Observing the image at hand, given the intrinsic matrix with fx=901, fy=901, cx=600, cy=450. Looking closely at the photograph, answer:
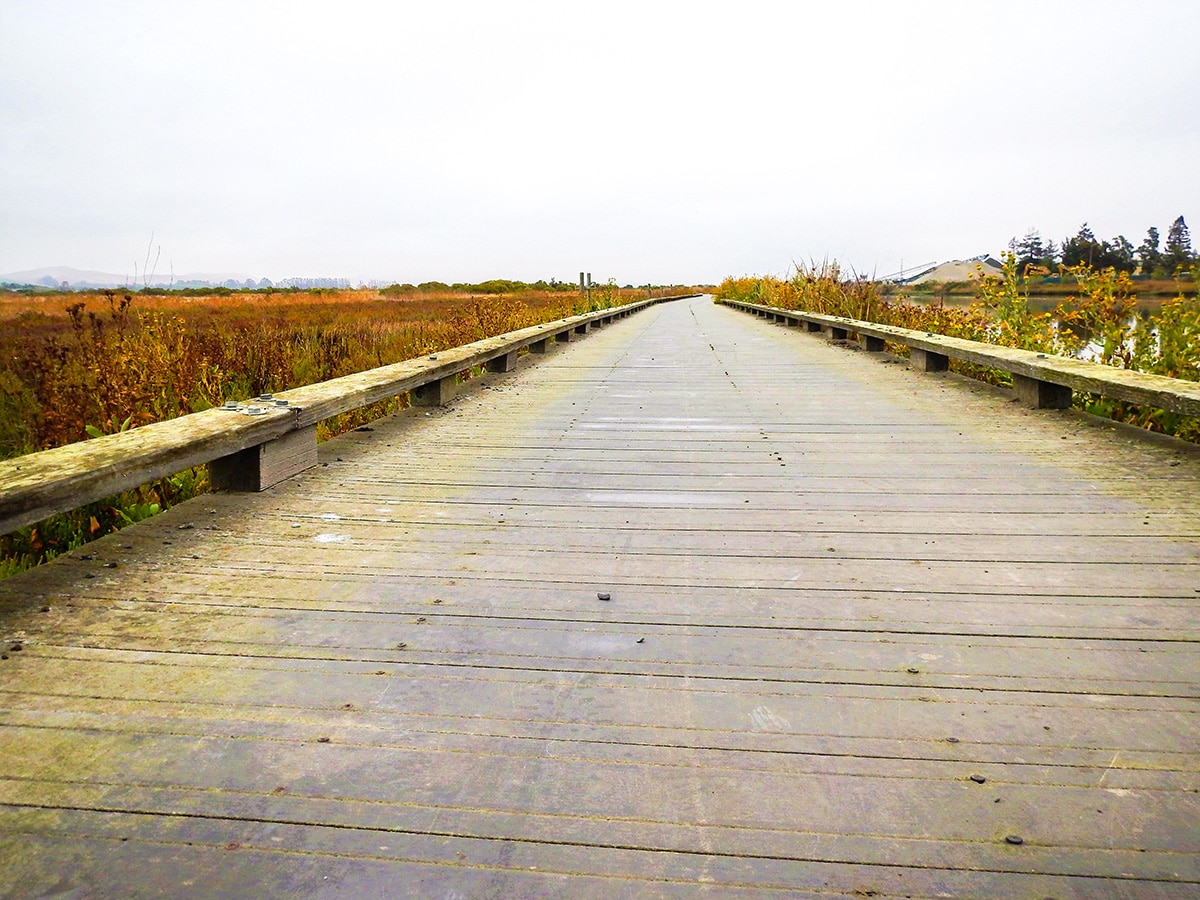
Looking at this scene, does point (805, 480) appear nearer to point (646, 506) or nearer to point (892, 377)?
point (646, 506)

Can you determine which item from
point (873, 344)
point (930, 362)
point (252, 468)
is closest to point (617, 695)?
point (252, 468)

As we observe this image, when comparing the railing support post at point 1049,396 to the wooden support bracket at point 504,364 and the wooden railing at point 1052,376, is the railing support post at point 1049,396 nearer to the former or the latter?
the wooden railing at point 1052,376

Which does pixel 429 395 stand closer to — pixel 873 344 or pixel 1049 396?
pixel 1049 396

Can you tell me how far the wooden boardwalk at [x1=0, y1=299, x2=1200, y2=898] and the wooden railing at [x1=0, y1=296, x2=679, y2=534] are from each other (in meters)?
0.23

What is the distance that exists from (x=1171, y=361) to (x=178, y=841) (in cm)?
624

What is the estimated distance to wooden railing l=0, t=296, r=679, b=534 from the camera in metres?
2.28

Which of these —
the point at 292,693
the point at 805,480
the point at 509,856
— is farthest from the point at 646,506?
the point at 509,856

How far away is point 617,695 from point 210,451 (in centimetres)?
193

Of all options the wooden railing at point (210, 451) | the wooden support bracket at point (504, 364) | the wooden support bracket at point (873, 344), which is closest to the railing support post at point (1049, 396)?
the wooden railing at point (210, 451)

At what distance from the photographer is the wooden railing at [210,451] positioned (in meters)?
2.28

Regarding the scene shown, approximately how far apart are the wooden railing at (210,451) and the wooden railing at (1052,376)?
3.69 meters

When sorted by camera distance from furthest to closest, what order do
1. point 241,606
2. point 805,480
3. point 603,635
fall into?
point 805,480, point 241,606, point 603,635

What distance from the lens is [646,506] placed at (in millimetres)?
3449

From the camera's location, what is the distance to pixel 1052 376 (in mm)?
5184
